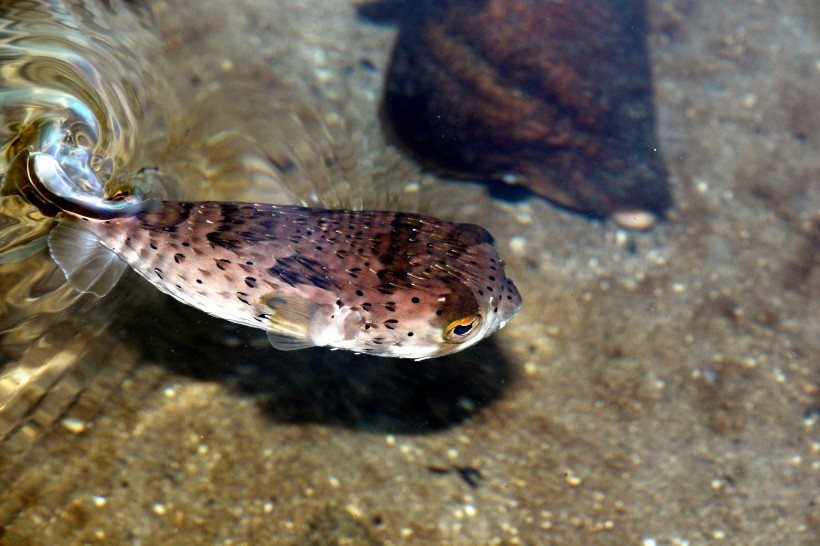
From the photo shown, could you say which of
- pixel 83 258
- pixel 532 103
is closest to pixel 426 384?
pixel 83 258

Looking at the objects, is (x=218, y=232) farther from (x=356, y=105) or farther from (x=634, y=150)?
(x=634, y=150)

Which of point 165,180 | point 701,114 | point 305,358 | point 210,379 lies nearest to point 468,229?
point 305,358

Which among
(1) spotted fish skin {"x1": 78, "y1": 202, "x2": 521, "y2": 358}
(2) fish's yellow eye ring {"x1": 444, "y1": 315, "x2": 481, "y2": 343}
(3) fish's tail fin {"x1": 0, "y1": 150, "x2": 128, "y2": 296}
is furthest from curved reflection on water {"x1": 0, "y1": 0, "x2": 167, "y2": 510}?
(2) fish's yellow eye ring {"x1": 444, "y1": 315, "x2": 481, "y2": 343}

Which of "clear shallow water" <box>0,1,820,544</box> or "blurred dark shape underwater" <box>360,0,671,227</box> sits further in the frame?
"blurred dark shape underwater" <box>360,0,671,227</box>

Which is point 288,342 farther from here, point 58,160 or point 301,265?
point 58,160

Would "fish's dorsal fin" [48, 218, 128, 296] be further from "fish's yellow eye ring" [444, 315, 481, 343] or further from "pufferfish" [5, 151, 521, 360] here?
"fish's yellow eye ring" [444, 315, 481, 343]

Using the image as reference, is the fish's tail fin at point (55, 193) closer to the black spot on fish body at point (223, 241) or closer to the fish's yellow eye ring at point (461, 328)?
the black spot on fish body at point (223, 241)

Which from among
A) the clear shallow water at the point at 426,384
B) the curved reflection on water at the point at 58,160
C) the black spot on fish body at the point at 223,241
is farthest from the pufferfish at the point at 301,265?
the clear shallow water at the point at 426,384
